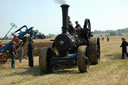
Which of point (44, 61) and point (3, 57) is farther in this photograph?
point (3, 57)

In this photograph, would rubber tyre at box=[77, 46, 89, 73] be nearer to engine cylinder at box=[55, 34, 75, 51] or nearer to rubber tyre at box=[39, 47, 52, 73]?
engine cylinder at box=[55, 34, 75, 51]

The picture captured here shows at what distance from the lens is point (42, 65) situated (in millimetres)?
9422

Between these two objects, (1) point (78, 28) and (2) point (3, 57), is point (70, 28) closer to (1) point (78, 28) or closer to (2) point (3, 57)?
(1) point (78, 28)

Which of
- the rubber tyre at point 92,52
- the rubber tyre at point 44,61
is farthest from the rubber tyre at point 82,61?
the rubber tyre at point 92,52

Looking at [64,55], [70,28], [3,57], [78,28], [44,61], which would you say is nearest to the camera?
[44,61]

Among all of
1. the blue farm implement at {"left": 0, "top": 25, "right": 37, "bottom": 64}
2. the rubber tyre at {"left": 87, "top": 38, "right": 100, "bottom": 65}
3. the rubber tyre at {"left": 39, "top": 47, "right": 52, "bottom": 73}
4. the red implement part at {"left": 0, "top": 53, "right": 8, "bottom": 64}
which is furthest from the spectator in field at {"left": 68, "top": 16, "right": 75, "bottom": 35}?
the red implement part at {"left": 0, "top": 53, "right": 8, "bottom": 64}

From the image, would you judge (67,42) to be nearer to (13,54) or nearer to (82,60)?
(82,60)

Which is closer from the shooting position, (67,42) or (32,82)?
(32,82)

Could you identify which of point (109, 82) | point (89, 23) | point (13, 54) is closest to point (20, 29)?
point (13, 54)

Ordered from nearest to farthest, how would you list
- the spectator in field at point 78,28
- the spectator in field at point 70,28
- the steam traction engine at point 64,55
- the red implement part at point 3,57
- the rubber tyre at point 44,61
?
1. the steam traction engine at point 64,55
2. the rubber tyre at point 44,61
3. the spectator in field at point 70,28
4. the spectator in field at point 78,28
5. the red implement part at point 3,57

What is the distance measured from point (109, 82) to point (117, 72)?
1974 mm

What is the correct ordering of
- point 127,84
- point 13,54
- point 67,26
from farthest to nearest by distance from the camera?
1. point 13,54
2. point 67,26
3. point 127,84

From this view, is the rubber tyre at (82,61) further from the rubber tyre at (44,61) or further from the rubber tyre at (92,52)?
the rubber tyre at (92,52)

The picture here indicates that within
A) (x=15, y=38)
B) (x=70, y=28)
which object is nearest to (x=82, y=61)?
(x=70, y=28)
